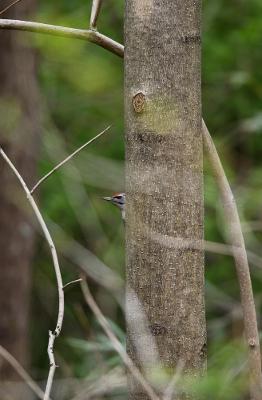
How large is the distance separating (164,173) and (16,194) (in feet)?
15.9

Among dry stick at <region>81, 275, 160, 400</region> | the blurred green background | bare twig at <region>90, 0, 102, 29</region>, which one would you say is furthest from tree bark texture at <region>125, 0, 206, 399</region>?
the blurred green background

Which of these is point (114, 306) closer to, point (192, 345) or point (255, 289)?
point (255, 289)

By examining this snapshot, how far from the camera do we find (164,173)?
2258 mm

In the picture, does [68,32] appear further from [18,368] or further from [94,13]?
[18,368]

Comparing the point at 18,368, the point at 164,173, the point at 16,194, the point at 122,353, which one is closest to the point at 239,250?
the point at 164,173

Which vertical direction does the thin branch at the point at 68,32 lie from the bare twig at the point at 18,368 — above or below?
above

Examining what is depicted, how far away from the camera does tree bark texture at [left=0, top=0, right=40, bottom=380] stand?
696cm

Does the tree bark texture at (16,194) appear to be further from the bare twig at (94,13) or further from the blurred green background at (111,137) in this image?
the bare twig at (94,13)

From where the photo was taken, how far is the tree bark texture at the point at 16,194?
6.96 m

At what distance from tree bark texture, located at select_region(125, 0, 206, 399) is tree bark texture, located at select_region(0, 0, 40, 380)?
465 centimetres

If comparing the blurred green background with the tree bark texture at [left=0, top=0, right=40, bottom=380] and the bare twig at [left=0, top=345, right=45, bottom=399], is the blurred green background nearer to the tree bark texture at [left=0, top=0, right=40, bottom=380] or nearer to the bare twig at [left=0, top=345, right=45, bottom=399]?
the tree bark texture at [left=0, top=0, right=40, bottom=380]

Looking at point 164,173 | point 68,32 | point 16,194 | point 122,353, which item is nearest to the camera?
point 122,353

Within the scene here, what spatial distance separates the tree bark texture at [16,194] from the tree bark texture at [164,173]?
15.3 feet

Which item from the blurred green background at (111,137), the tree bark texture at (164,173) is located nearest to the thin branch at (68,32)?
the tree bark texture at (164,173)
